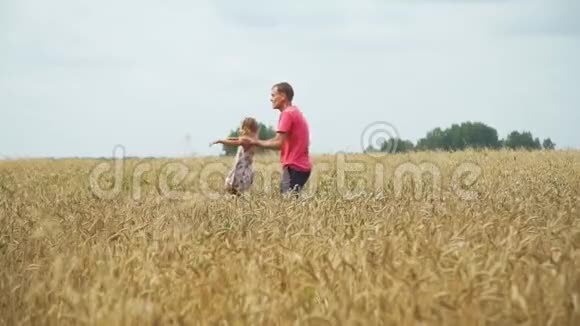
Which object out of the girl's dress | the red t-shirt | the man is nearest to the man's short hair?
the man

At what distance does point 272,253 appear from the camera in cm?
450

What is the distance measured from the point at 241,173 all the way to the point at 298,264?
5152 millimetres

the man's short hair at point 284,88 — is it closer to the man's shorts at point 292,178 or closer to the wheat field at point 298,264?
the man's shorts at point 292,178

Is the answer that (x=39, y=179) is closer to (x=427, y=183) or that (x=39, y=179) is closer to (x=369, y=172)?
(x=369, y=172)

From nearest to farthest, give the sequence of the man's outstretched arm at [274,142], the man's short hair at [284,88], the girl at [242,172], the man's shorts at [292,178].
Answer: the man's outstretched arm at [274,142]
the man's short hair at [284,88]
the man's shorts at [292,178]
the girl at [242,172]

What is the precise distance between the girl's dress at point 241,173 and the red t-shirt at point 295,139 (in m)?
0.43

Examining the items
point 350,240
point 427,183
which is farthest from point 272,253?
point 427,183

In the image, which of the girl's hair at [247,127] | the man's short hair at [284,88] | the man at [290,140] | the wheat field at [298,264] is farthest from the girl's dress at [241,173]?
the wheat field at [298,264]

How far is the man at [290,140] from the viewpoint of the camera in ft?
28.0

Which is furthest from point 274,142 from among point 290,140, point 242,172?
point 242,172

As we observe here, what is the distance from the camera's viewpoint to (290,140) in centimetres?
870

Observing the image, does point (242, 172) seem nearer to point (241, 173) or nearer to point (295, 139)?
point (241, 173)

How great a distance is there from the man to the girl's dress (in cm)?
42

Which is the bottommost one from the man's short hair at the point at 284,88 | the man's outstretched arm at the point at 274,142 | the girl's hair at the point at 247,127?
the man's outstretched arm at the point at 274,142
